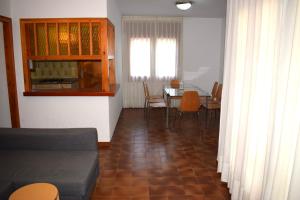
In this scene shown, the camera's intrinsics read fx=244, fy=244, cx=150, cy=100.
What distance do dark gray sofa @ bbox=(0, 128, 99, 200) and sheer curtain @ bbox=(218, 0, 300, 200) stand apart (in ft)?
4.83

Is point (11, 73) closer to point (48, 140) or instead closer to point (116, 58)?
point (48, 140)

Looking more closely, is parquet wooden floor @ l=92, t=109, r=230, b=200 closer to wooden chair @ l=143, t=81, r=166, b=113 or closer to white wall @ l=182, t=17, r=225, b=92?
wooden chair @ l=143, t=81, r=166, b=113

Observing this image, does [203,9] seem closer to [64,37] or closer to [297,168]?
[64,37]

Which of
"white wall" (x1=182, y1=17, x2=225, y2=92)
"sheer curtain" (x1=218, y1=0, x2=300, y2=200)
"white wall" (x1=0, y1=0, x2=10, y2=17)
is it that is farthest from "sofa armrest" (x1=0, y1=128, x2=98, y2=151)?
"white wall" (x1=182, y1=17, x2=225, y2=92)

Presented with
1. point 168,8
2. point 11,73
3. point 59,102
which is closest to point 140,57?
point 168,8

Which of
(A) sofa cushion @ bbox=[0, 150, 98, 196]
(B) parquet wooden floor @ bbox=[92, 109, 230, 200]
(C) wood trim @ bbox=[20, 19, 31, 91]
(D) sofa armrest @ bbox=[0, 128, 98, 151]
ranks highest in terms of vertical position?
(C) wood trim @ bbox=[20, 19, 31, 91]

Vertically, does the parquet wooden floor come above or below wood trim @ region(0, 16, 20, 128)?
below

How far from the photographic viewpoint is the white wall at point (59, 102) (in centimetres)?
358

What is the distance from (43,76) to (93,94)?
2.82 metres

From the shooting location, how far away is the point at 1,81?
12.5 feet

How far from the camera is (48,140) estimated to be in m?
2.70

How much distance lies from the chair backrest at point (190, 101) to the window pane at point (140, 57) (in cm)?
239

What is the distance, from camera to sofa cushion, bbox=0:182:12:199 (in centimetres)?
193

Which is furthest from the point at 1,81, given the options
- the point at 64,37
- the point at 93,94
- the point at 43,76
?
the point at 43,76
